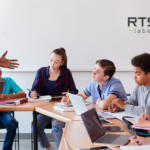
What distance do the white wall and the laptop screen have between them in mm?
1903

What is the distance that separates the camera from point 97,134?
1053 mm

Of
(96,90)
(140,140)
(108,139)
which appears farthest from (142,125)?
(96,90)

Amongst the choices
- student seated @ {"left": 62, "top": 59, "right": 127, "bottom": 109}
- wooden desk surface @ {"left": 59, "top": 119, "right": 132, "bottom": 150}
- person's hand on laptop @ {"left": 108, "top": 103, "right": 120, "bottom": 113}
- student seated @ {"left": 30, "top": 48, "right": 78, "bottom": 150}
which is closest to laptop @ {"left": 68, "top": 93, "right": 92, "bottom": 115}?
wooden desk surface @ {"left": 59, "top": 119, "right": 132, "bottom": 150}

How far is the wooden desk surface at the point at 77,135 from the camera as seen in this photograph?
3.30 ft

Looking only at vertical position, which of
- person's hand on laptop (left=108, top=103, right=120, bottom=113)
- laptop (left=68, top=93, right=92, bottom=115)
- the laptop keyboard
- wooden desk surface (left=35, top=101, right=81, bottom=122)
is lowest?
wooden desk surface (left=35, top=101, right=81, bottom=122)

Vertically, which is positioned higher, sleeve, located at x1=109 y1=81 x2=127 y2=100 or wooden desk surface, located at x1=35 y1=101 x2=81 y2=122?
sleeve, located at x1=109 y1=81 x2=127 y2=100

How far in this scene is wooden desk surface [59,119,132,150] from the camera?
Result: 3.30 ft

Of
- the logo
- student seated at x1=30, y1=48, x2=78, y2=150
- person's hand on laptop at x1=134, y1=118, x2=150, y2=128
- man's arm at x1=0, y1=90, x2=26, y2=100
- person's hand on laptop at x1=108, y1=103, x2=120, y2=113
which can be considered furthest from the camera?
the logo

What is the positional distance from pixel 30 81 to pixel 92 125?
7.15ft

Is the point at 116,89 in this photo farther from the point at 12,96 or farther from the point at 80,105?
the point at 12,96

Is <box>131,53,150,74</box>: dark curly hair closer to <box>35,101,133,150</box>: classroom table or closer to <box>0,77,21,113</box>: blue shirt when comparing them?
<box>35,101,133,150</box>: classroom table

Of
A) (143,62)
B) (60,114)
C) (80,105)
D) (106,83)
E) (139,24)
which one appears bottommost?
(60,114)

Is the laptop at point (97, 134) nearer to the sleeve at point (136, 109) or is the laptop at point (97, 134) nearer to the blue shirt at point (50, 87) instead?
the sleeve at point (136, 109)

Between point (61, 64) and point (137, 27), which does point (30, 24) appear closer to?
point (61, 64)
